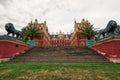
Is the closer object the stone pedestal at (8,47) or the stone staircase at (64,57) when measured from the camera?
the stone staircase at (64,57)

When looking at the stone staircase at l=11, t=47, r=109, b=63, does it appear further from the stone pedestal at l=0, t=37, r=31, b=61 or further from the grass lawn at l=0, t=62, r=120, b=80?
the grass lawn at l=0, t=62, r=120, b=80

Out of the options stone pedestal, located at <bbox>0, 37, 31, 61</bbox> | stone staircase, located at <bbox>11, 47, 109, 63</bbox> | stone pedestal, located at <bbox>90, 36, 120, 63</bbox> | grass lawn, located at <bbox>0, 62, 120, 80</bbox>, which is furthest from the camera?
stone pedestal, located at <bbox>0, 37, 31, 61</bbox>

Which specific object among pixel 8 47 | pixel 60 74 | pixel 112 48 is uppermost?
pixel 8 47

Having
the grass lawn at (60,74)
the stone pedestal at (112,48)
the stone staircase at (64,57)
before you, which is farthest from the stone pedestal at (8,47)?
the stone pedestal at (112,48)

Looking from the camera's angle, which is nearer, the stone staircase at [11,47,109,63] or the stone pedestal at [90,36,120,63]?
the stone pedestal at [90,36,120,63]

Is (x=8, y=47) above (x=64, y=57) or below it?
above

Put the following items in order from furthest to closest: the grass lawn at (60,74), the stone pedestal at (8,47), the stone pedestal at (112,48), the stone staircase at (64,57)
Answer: the stone pedestal at (8,47), the stone staircase at (64,57), the stone pedestal at (112,48), the grass lawn at (60,74)

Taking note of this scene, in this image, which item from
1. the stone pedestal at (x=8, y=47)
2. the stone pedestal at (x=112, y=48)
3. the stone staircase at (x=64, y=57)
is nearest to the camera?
the stone pedestal at (x=112, y=48)

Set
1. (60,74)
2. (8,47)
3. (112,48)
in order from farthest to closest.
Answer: (8,47) < (112,48) < (60,74)

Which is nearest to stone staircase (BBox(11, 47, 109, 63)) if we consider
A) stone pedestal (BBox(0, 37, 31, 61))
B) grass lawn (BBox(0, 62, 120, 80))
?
stone pedestal (BBox(0, 37, 31, 61))

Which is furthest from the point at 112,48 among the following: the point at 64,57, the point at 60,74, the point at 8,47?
the point at 8,47

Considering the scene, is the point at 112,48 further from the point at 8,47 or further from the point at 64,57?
the point at 8,47

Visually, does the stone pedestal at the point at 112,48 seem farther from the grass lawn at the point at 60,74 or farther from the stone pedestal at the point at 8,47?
the stone pedestal at the point at 8,47

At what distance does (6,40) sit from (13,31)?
3.83 metres
